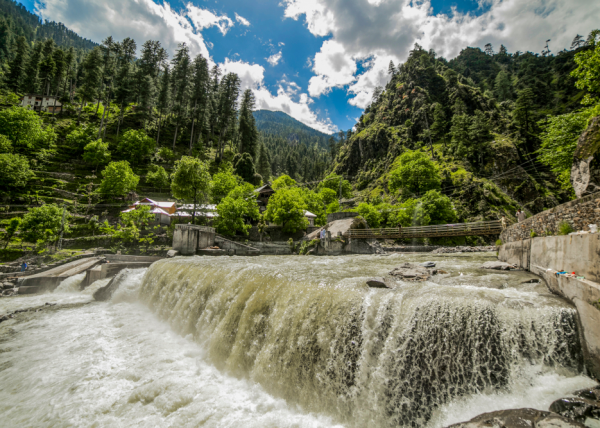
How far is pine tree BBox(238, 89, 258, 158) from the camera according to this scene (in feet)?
233

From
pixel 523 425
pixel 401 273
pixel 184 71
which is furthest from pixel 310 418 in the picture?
pixel 184 71

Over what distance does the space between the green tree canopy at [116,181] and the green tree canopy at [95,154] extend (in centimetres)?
858

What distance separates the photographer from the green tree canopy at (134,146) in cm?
5478

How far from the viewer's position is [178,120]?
6638 cm

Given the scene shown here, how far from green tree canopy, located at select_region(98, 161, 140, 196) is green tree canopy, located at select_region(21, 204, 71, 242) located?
15713 mm

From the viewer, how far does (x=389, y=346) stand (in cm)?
517

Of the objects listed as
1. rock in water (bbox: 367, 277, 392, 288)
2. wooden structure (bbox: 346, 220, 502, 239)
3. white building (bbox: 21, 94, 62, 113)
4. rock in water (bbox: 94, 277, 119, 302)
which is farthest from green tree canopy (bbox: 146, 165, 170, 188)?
rock in water (bbox: 367, 277, 392, 288)

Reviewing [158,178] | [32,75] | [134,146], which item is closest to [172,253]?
[158,178]

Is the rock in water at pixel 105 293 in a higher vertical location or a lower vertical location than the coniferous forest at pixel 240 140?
lower

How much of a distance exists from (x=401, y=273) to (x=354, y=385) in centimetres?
564

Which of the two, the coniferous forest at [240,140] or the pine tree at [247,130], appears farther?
the pine tree at [247,130]

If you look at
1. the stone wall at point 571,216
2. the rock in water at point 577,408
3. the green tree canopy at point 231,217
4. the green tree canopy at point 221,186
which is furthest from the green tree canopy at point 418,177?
the rock in water at point 577,408

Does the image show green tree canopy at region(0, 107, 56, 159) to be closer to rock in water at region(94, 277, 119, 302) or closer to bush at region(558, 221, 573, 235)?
rock in water at region(94, 277, 119, 302)

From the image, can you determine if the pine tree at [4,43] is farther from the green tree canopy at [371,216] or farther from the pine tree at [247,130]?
Result: the green tree canopy at [371,216]
